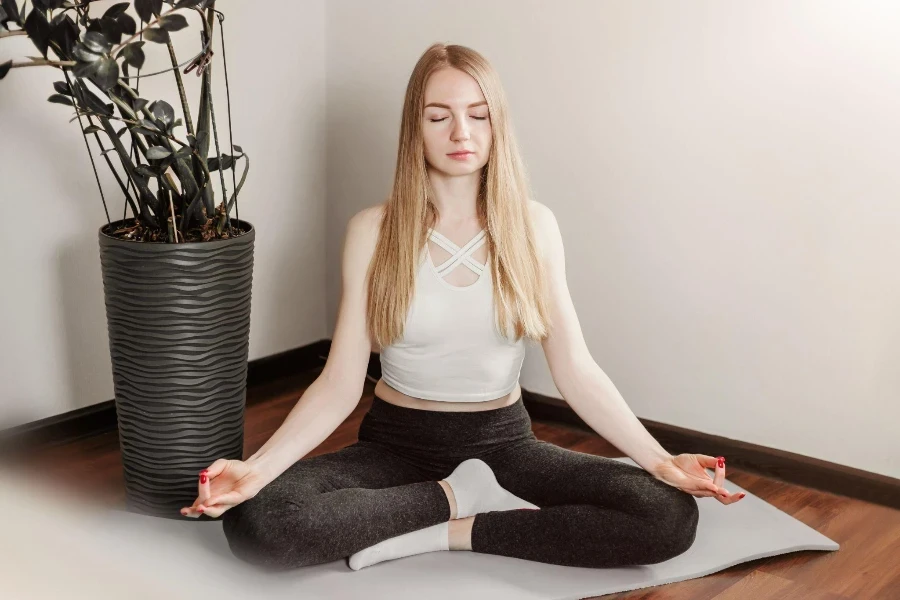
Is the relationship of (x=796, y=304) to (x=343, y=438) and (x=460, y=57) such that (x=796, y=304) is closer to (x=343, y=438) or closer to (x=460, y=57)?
(x=460, y=57)

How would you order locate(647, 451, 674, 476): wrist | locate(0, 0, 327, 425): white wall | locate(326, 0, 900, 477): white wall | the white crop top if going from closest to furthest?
locate(647, 451, 674, 476): wrist
the white crop top
locate(326, 0, 900, 477): white wall
locate(0, 0, 327, 425): white wall

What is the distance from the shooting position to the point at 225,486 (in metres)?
1.66

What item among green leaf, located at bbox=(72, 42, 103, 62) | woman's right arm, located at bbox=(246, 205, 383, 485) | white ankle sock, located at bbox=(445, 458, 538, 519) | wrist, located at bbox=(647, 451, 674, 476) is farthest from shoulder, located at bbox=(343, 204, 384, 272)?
wrist, located at bbox=(647, 451, 674, 476)

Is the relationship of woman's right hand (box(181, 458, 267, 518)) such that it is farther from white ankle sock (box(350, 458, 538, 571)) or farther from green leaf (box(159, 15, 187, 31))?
green leaf (box(159, 15, 187, 31))

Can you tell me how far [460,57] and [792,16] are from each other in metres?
0.76

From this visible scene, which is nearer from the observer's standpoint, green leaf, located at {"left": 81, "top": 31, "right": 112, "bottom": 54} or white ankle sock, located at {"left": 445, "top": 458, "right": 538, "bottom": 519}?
green leaf, located at {"left": 81, "top": 31, "right": 112, "bottom": 54}

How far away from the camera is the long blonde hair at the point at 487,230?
1.88 m

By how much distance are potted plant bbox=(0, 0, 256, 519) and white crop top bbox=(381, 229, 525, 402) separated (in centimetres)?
35

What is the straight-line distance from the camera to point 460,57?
187 cm

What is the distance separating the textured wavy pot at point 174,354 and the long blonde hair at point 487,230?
29cm

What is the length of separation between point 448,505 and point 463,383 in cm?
24

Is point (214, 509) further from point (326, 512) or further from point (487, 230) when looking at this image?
point (487, 230)

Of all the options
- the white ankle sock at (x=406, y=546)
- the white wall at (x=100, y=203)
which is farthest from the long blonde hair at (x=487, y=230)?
the white wall at (x=100, y=203)

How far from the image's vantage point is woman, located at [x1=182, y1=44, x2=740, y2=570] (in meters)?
1.77
